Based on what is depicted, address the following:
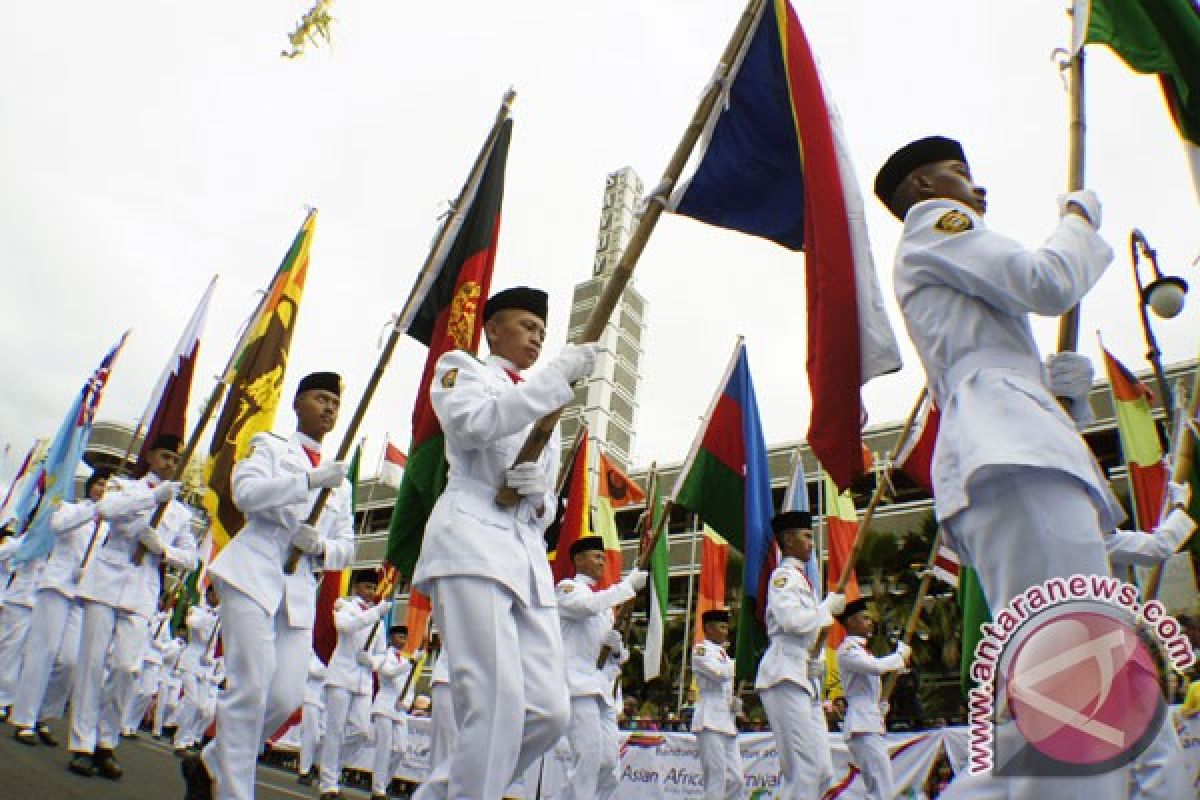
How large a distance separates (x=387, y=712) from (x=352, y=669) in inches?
60.2

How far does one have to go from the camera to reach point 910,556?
23.0 meters

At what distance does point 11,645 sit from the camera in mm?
9406

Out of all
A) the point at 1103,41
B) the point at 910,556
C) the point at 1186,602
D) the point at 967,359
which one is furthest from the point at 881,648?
the point at 967,359

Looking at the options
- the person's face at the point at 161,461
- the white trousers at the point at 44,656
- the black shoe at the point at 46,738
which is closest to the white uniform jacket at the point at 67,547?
the white trousers at the point at 44,656

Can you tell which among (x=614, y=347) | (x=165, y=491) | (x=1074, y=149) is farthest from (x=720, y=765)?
(x=614, y=347)

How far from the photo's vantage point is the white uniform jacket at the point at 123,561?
6855 millimetres

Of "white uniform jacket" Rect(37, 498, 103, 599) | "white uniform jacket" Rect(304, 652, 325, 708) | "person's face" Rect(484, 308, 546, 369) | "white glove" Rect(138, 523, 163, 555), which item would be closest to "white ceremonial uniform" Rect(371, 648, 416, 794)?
"white uniform jacket" Rect(304, 652, 325, 708)

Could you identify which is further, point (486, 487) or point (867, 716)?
point (867, 716)

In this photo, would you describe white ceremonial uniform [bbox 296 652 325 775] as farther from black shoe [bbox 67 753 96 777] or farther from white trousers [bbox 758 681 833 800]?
white trousers [bbox 758 681 833 800]

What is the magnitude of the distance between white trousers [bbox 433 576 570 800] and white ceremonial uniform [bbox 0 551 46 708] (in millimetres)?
8538

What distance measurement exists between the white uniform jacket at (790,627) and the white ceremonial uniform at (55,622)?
21.2 ft

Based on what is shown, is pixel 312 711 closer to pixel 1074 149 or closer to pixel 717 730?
pixel 717 730

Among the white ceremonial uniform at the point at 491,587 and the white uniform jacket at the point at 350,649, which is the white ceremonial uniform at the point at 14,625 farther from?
the white ceremonial uniform at the point at 491,587

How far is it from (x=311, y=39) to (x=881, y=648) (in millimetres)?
20372
